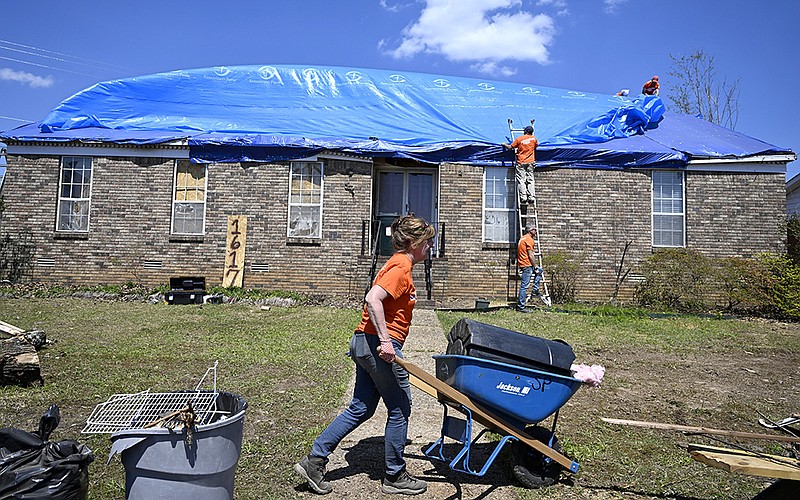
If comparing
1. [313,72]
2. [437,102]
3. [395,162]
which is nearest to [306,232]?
[395,162]

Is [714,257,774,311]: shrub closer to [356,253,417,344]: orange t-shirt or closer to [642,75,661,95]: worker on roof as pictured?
[642,75,661,95]: worker on roof

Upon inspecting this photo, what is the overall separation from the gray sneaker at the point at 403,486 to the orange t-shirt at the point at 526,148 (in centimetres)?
1053

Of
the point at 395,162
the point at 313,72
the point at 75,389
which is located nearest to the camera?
the point at 75,389

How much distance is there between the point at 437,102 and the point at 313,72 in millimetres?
4574

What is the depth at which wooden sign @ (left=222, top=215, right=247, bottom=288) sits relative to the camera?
13562 mm

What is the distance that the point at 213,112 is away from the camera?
50.7ft

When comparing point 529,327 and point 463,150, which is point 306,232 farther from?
point 529,327

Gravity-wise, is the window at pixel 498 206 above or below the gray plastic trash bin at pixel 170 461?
above

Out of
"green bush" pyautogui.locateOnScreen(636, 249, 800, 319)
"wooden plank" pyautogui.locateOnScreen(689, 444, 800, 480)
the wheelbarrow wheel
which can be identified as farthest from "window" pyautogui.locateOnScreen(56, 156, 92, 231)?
"wooden plank" pyautogui.locateOnScreen(689, 444, 800, 480)

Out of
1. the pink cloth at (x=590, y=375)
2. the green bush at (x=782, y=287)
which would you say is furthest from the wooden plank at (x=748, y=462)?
the green bush at (x=782, y=287)

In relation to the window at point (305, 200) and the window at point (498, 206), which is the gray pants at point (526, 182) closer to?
A: the window at point (498, 206)

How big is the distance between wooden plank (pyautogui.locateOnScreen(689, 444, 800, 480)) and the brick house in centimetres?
1011

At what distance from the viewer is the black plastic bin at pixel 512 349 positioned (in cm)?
373

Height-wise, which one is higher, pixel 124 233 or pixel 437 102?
pixel 437 102
